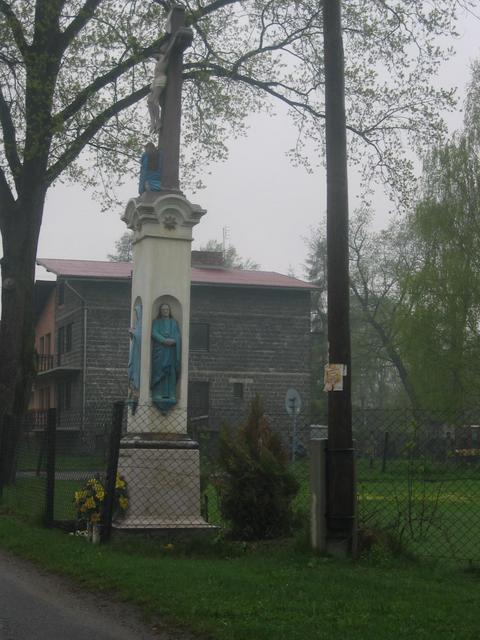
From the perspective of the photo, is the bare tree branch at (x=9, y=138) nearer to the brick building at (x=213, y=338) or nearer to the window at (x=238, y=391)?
the brick building at (x=213, y=338)

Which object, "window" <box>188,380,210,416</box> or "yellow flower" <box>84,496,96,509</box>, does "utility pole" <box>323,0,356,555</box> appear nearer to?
"yellow flower" <box>84,496,96,509</box>

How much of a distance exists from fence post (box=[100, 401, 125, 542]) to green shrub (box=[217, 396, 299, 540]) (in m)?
1.18

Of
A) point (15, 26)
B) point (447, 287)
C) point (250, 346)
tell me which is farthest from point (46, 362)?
point (15, 26)

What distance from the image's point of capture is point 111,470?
34.7ft

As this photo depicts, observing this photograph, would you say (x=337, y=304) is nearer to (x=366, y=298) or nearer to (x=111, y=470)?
(x=111, y=470)

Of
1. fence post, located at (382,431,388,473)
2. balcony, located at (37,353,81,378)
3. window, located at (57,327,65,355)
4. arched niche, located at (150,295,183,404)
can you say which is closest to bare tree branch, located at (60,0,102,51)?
arched niche, located at (150,295,183,404)

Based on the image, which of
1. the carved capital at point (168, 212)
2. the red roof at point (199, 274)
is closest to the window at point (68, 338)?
the red roof at point (199, 274)

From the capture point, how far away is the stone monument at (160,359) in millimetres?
11180

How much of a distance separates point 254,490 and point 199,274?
3640 centimetres

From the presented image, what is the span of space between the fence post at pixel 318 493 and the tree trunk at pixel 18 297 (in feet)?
40.9

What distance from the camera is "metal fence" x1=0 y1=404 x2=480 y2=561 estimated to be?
32.2ft

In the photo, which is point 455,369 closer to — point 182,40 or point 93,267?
point 93,267

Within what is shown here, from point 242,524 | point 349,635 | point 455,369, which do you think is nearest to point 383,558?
point 242,524

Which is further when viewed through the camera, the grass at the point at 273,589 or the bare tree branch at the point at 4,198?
the bare tree branch at the point at 4,198
